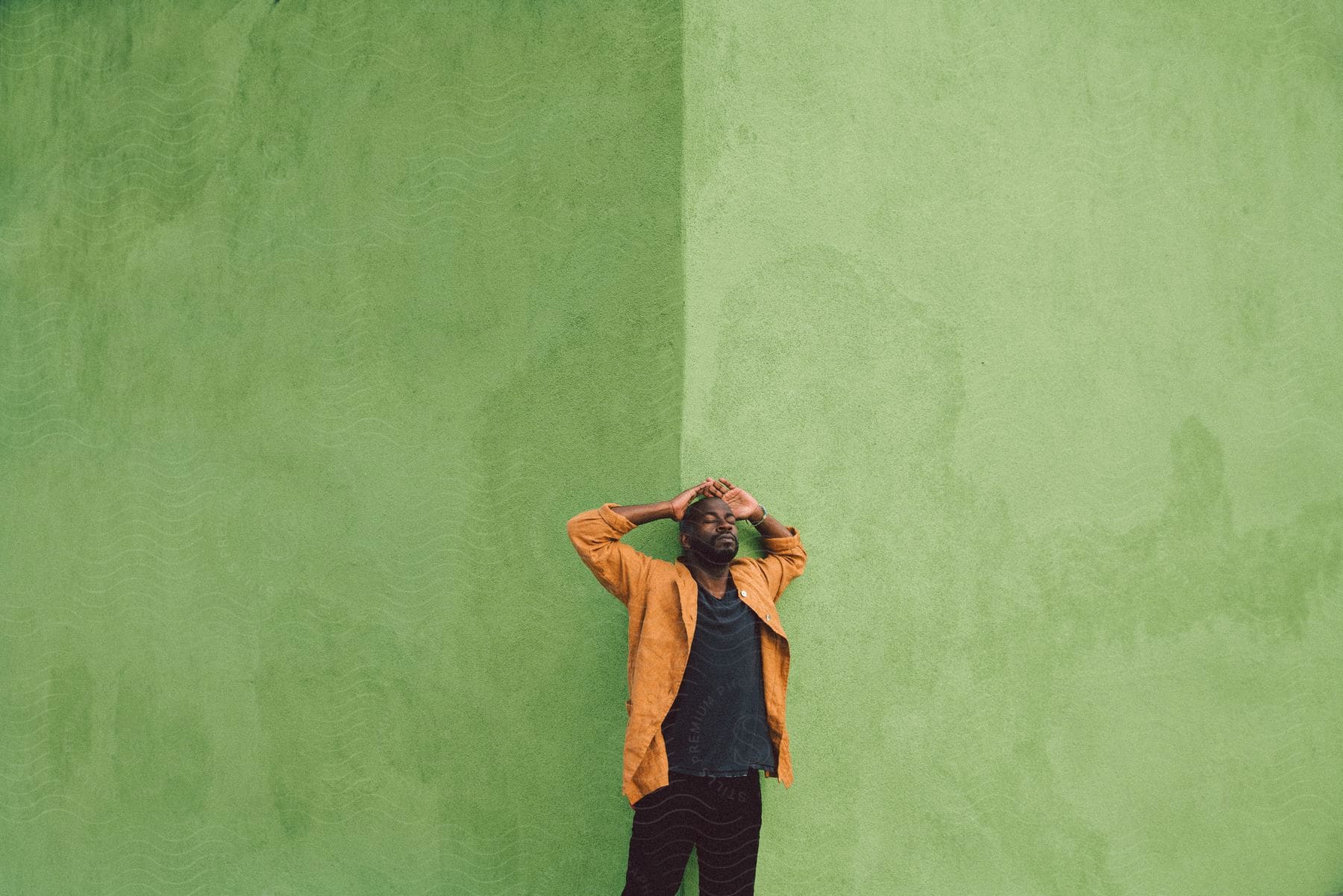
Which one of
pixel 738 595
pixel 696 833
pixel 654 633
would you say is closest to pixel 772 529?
pixel 738 595

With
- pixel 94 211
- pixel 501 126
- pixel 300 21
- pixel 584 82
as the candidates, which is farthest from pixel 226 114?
pixel 584 82

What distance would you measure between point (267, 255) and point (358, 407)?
928mm

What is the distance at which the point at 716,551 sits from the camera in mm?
3582

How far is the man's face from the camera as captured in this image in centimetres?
359

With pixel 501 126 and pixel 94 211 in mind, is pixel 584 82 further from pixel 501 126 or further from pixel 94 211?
pixel 94 211

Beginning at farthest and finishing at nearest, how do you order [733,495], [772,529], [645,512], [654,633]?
1. [772,529]
2. [733,495]
3. [645,512]
4. [654,633]

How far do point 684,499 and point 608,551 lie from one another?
359 mm

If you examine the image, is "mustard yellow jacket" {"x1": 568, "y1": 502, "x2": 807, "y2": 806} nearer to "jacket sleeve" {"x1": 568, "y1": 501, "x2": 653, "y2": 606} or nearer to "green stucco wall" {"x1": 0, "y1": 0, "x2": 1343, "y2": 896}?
"jacket sleeve" {"x1": 568, "y1": 501, "x2": 653, "y2": 606}

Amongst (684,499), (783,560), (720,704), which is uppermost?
(684,499)

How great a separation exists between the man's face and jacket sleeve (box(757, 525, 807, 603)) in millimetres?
304

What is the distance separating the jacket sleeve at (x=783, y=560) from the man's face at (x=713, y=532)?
30 cm

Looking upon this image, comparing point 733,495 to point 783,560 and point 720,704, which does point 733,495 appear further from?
point 720,704

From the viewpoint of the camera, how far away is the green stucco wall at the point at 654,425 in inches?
162

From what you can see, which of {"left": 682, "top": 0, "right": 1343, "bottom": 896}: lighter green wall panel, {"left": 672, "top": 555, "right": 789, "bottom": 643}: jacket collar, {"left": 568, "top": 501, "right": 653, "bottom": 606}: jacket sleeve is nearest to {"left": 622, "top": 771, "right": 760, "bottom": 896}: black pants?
{"left": 682, "top": 0, "right": 1343, "bottom": 896}: lighter green wall panel
